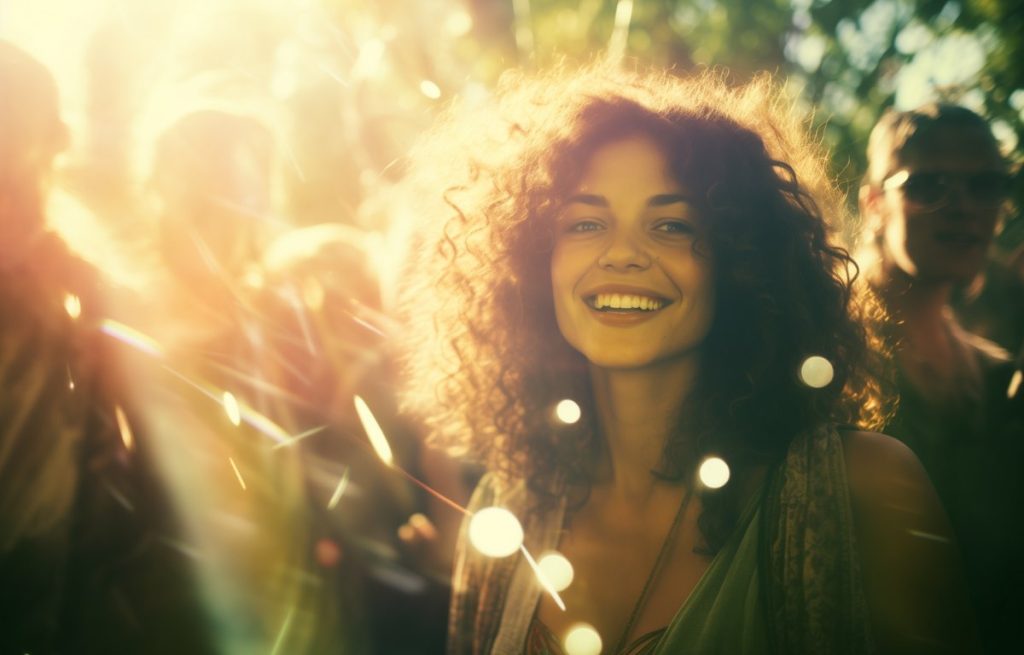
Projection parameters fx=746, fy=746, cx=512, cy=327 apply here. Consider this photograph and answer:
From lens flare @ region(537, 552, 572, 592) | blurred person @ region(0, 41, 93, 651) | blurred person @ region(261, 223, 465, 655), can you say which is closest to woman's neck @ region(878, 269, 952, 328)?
lens flare @ region(537, 552, 572, 592)

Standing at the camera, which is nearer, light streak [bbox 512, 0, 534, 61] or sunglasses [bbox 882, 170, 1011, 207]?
sunglasses [bbox 882, 170, 1011, 207]

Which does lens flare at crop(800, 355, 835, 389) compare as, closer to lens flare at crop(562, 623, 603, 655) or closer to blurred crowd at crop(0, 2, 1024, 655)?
blurred crowd at crop(0, 2, 1024, 655)

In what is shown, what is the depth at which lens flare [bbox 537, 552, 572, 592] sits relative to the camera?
Result: 204 cm

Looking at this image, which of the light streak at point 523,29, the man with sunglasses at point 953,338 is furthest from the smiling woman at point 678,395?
the light streak at point 523,29

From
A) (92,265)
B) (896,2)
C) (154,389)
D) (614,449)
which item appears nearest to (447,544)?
(614,449)

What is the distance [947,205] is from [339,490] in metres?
2.17

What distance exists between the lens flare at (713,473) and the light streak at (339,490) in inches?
48.5

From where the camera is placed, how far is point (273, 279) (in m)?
2.88

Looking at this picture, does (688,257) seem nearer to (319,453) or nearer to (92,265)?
(319,453)

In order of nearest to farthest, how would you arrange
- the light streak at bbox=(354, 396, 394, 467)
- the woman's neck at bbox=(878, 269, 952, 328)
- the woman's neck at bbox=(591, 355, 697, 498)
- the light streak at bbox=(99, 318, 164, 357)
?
the woman's neck at bbox=(591, 355, 697, 498)
the light streak at bbox=(99, 318, 164, 357)
the woman's neck at bbox=(878, 269, 952, 328)
the light streak at bbox=(354, 396, 394, 467)

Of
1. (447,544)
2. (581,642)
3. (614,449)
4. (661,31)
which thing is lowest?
(581,642)

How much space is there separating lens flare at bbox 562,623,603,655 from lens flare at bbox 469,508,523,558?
31cm

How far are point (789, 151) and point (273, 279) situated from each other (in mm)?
1893

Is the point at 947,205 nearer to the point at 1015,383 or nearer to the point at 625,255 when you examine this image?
the point at 1015,383
